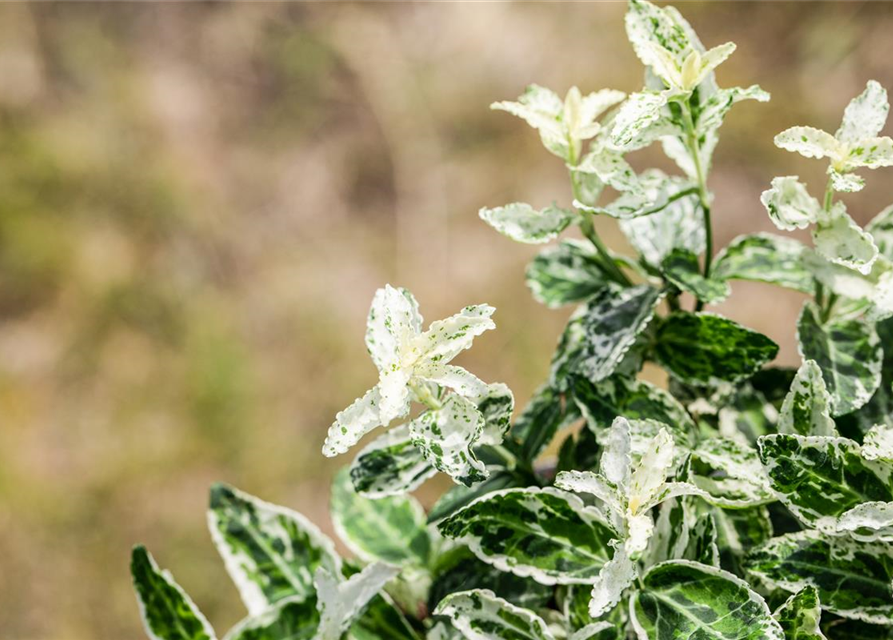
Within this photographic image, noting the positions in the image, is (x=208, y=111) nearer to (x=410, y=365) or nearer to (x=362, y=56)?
(x=362, y=56)

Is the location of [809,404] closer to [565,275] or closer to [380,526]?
[565,275]

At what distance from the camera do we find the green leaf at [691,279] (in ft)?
2.47

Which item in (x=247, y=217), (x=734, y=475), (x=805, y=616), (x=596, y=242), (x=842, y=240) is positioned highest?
(x=247, y=217)

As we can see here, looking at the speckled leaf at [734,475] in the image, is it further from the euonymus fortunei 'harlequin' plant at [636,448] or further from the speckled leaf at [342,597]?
the speckled leaf at [342,597]

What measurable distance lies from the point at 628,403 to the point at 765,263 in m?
0.18

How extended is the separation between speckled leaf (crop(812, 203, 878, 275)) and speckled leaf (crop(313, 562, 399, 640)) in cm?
39

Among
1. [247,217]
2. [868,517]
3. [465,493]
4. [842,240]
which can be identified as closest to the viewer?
[868,517]

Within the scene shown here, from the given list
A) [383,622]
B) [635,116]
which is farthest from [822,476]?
[383,622]

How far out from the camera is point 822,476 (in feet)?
2.00

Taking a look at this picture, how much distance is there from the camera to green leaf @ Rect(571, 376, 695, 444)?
735 mm

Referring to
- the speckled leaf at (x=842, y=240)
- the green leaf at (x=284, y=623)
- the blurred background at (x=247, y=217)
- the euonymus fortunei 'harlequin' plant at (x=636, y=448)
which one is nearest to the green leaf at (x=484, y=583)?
the euonymus fortunei 'harlequin' plant at (x=636, y=448)

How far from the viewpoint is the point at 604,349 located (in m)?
0.76

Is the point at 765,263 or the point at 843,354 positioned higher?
the point at 765,263

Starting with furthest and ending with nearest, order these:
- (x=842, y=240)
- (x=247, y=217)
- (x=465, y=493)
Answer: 1. (x=247, y=217)
2. (x=465, y=493)
3. (x=842, y=240)
